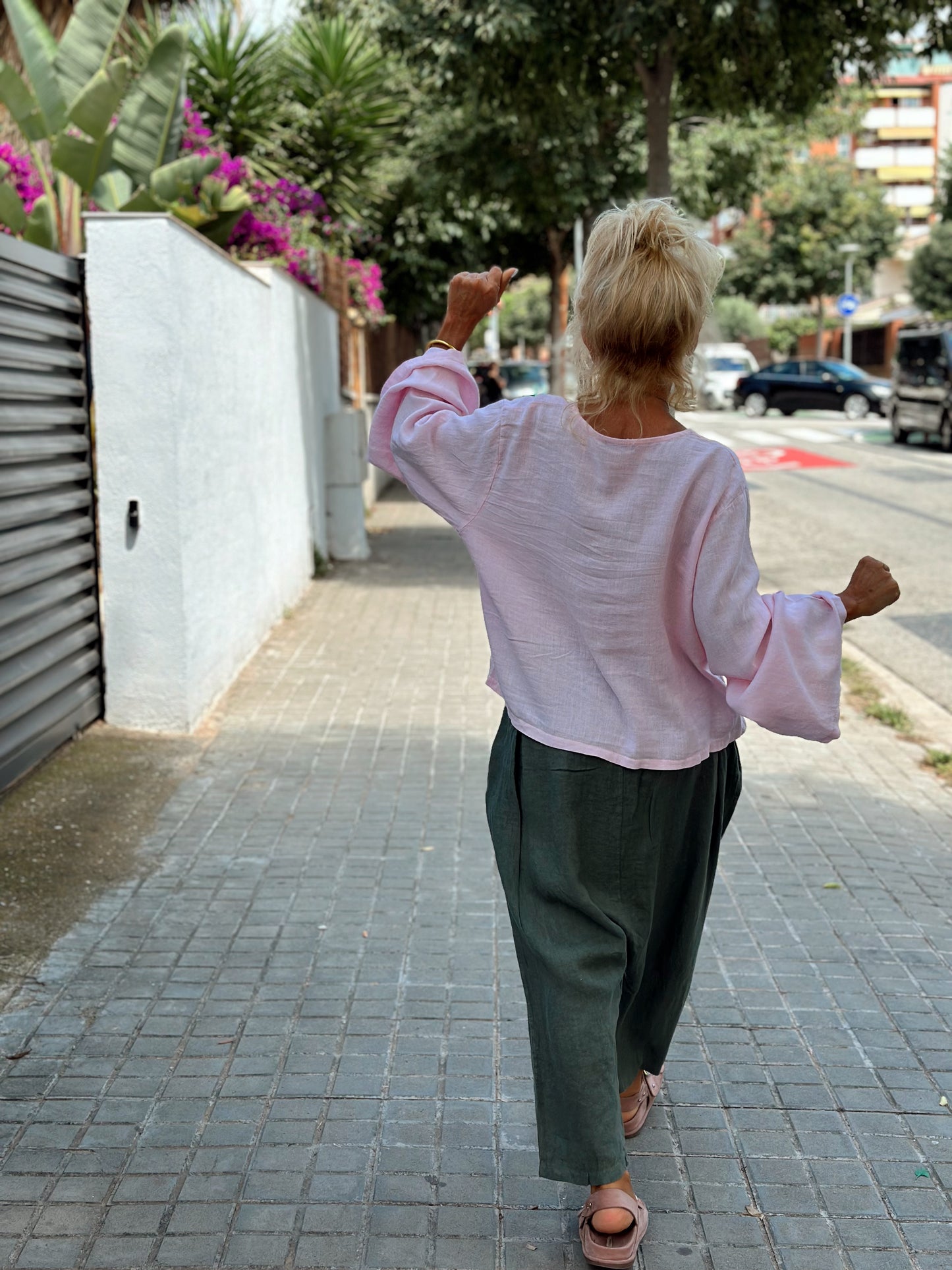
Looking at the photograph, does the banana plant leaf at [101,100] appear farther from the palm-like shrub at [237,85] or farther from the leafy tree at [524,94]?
the palm-like shrub at [237,85]

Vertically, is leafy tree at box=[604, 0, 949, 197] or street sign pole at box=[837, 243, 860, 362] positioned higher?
street sign pole at box=[837, 243, 860, 362]

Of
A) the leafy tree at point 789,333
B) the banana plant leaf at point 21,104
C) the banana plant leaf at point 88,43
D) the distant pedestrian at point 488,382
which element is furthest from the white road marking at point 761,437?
the leafy tree at point 789,333

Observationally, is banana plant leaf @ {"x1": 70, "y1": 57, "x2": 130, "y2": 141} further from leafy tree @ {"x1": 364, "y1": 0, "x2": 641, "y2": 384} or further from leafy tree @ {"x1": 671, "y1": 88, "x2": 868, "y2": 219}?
leafy tree @ {"x1": 671, "y1": 88, "x2": 868, "y2": 219}

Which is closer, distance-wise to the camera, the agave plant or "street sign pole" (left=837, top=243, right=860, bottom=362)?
the agave plant

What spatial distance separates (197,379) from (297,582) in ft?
11.7

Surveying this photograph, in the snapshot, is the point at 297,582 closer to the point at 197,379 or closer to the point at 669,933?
the point at 197,379

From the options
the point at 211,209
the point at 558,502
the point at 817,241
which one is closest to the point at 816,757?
the point at 558,502

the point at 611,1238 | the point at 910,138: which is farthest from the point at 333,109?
the point at 910,138

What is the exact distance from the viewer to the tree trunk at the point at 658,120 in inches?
442

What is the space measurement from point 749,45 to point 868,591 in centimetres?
927

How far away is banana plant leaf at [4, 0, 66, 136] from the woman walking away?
5.81 metres

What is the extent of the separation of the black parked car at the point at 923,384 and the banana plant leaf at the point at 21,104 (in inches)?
748

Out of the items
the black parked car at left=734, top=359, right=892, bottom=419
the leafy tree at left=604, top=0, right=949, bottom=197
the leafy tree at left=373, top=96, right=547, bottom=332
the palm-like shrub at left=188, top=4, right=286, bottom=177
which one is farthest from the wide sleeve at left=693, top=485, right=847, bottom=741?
the black parked car at left=734, top=359, right=892, bottom=419

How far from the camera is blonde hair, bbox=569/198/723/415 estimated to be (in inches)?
91.2
